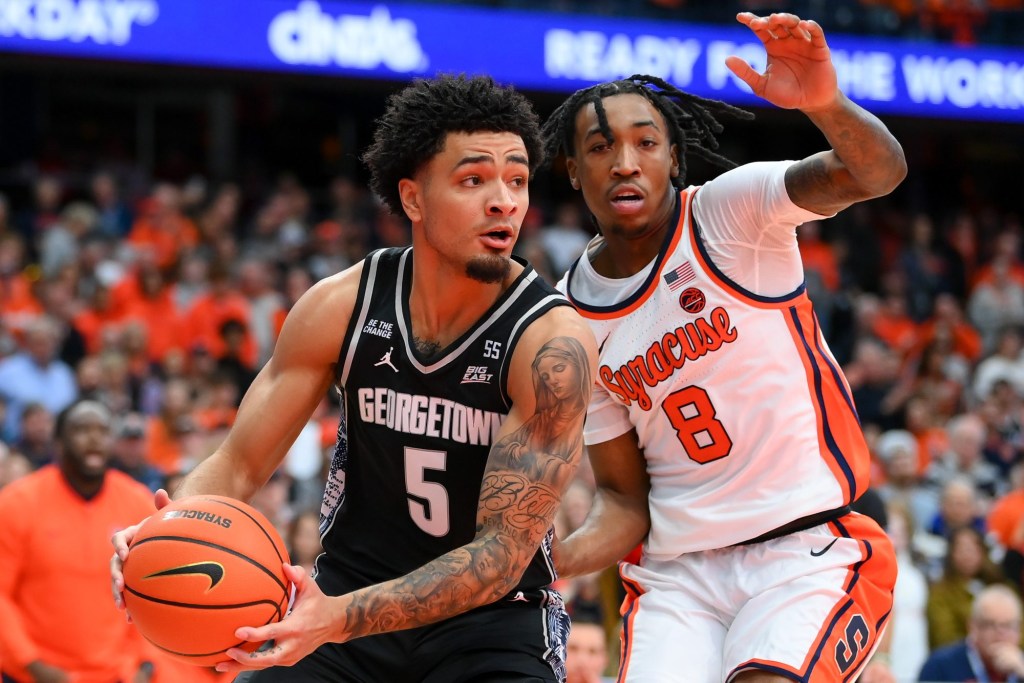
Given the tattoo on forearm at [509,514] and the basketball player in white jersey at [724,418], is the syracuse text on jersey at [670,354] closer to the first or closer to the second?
the basketball player in white jersey at [724,418]

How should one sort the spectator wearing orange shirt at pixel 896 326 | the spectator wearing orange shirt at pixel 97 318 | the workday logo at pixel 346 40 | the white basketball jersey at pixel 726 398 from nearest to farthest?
the white basketball jersey at pixel 726 398 → the spectator wearing orange shirt at pixel 97 318 → the workday logo at pixel 346 40 → the spectator wearing orange shirt at pixel 896 326

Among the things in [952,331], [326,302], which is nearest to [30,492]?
[326,302]

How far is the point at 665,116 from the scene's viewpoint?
4.70 m

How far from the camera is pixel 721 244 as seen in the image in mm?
4391

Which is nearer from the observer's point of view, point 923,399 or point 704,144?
point 704,144

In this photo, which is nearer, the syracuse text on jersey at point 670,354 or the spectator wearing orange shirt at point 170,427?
the syracuse text on jersey at point 670,354

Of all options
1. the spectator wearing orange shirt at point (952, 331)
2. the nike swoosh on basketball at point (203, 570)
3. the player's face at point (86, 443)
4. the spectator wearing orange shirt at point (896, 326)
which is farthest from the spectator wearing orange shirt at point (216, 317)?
the nike swoosh on basketball at point (203, 570)

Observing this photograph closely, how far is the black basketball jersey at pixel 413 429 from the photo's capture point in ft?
12.8

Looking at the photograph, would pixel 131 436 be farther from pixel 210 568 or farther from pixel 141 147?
pixel 141 147

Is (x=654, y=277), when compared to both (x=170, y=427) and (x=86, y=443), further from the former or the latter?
(x=170, y=427)

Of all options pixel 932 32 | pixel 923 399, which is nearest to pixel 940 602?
pixel 923 399

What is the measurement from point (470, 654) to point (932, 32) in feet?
46.2

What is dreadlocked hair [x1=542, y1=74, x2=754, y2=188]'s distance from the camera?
4672 mm

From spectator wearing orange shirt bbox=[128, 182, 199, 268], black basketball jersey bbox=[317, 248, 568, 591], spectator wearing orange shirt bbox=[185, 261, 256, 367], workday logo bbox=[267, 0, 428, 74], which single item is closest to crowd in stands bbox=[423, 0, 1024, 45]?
workday logo bbox=[267, 0, 428, 74]
